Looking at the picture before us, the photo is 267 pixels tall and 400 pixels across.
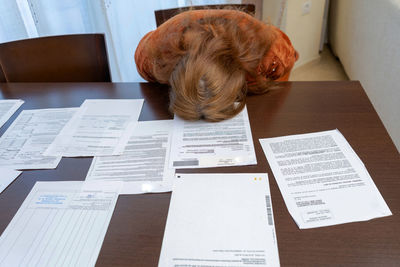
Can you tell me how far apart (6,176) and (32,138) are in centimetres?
15

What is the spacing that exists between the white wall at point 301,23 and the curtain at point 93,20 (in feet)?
1.10

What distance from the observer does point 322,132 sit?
2.40 feet

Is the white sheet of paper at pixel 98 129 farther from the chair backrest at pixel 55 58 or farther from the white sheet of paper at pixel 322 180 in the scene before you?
the white sheet of paper at pixel 322 180

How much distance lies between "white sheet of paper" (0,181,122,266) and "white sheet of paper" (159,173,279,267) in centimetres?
13

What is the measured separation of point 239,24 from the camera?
790 mm

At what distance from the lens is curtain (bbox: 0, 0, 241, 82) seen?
5.01 ft

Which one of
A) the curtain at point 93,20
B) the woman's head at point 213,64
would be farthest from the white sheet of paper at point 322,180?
Answer: the curtain at point 93,20

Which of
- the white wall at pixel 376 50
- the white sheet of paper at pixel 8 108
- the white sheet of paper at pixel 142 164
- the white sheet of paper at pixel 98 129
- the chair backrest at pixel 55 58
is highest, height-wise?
the chair backrest at pixel 55 58

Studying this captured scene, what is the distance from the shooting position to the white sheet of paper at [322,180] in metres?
0.55

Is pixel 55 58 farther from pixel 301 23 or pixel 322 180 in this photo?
pixel 301 23

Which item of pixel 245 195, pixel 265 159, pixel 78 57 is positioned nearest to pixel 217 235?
pixel 245 195

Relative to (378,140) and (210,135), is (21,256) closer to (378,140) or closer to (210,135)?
(210,135)

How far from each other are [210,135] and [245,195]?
21cm

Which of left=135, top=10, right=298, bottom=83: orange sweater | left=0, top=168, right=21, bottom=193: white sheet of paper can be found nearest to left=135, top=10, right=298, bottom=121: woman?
left=135, top=10, right=298, bottom=83: orange sweater
